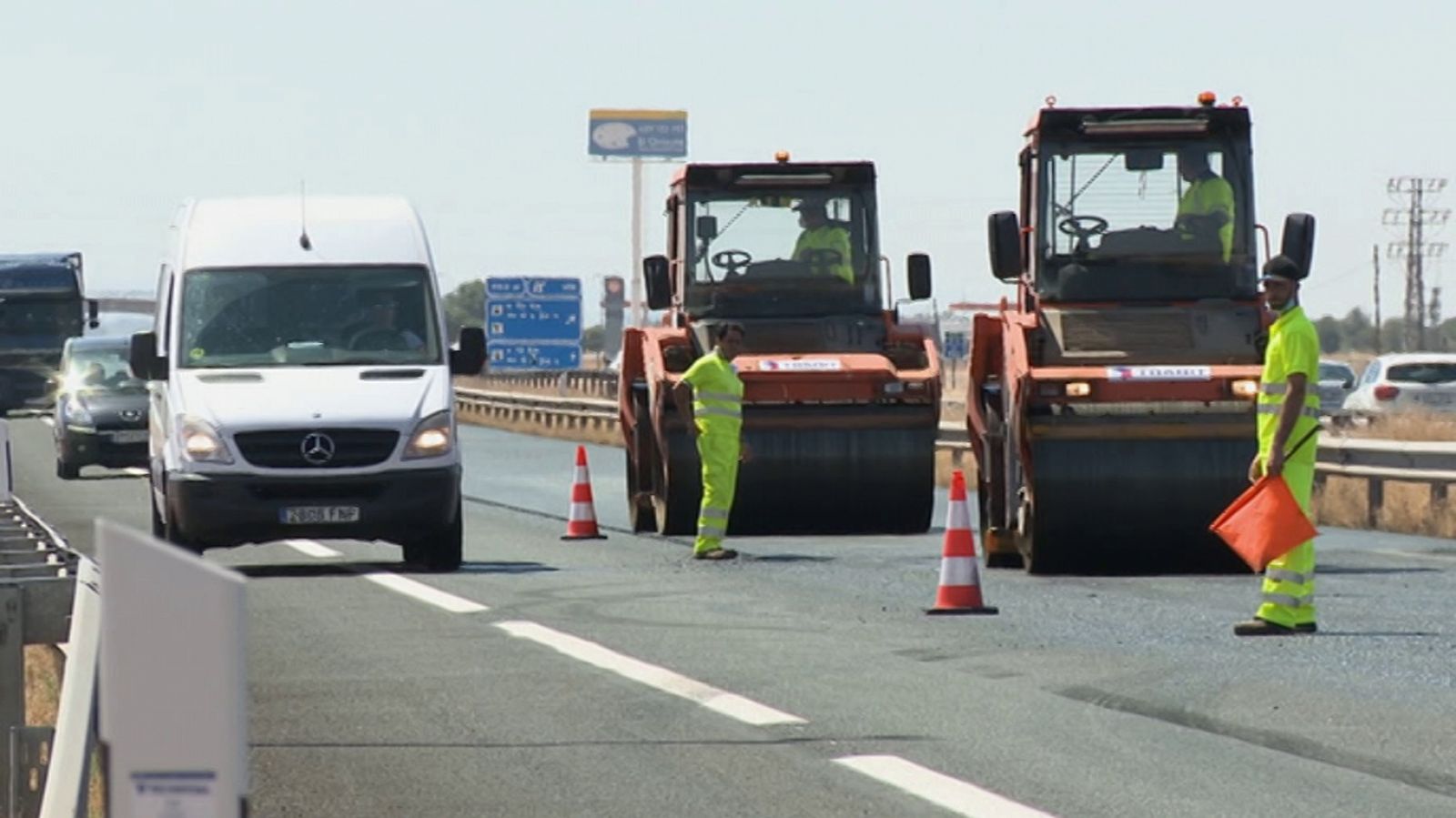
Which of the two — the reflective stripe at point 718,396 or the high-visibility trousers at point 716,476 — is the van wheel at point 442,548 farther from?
the reflective stripe at point 718,396

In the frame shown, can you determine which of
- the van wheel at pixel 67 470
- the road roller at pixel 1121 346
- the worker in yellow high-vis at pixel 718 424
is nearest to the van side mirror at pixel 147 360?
the worker in yellow high-vis at pixel 718 424

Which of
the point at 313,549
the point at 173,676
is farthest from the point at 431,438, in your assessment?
the point at 173,676

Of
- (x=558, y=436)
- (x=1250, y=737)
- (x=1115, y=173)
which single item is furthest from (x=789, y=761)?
(x=558, y=436)

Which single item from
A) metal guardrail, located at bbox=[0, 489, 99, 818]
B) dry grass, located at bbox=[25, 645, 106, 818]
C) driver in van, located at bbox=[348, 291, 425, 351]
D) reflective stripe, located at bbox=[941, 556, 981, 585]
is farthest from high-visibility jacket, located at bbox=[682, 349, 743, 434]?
metal guardrail, located at bbox=[0, 489, 99, 818]

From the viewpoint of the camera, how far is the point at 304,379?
703 inches

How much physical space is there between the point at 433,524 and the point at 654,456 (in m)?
4.78

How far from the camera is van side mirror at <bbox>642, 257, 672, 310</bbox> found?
72.0ft

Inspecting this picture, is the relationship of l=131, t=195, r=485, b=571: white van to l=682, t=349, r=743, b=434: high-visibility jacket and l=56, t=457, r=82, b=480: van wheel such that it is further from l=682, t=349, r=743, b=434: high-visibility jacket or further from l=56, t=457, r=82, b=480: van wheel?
l=56, t=457, r=82, b=480: van wheel

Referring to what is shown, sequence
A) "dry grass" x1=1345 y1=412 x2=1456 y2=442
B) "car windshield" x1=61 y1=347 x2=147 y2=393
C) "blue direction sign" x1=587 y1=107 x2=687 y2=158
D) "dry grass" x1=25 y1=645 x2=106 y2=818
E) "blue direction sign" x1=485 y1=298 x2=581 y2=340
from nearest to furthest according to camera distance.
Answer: "dry grass" x1=25 y1=645 x2=106 y2=818 < "car windshield" x1=61 y1=347 x2=147 y2=393 < "dry grass" x1=1345 y1=412 x2=1456 y2=442 < "blue direction sign" x1=485 y1=298 x2=581 y2=340 < "blue direction sign" x1=587 y1=107 x2=687 y2=158

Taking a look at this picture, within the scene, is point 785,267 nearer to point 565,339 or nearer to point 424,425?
point 424,425

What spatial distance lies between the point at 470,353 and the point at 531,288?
4350cm

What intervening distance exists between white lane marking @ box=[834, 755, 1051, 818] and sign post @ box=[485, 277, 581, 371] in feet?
170

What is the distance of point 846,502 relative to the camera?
2117 centimetres

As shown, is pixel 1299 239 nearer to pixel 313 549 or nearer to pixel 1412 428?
pixel 313 549
